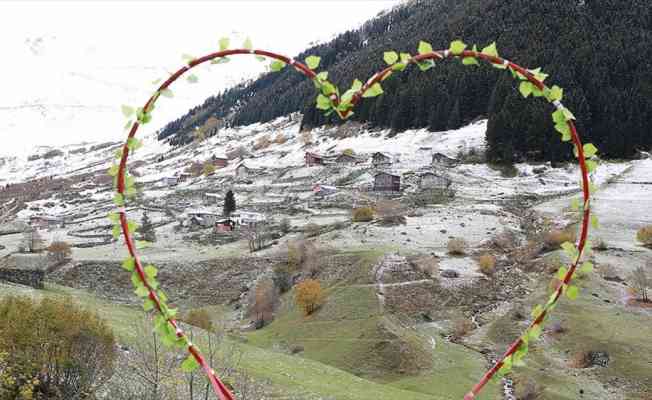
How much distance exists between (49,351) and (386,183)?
5688 cm

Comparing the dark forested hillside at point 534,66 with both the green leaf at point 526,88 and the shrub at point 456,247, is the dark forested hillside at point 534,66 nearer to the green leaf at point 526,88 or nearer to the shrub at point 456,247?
the shrub at point 456,247

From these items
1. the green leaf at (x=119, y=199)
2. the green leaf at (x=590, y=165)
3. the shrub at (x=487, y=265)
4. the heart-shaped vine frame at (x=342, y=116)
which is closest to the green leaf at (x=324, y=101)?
the heart-shaped vine frame at (x=342, y=116)

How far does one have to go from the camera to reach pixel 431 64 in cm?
236

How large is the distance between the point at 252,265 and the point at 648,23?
100571mm

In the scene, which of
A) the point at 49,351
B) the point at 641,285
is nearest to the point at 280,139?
the point at 641,285

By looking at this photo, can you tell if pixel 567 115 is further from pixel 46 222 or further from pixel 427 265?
pixel 46 222

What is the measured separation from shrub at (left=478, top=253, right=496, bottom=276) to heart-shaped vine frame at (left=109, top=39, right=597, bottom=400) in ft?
109

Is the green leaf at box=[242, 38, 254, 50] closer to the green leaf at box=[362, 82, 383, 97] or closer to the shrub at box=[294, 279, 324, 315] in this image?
the green leaf at box=[362, 82, 383, 97]

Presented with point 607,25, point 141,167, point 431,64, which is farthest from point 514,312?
point 141,167

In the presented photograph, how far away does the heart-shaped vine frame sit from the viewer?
228cm

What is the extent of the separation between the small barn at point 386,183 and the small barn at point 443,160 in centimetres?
1223

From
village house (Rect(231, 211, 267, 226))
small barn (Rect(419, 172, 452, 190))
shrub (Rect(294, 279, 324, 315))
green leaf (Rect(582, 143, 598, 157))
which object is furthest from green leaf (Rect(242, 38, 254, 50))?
small barn (Rect(419, 172, 452, 190))

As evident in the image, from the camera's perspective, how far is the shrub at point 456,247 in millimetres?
37625

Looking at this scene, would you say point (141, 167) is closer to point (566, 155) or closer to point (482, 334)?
point (566, 155)
